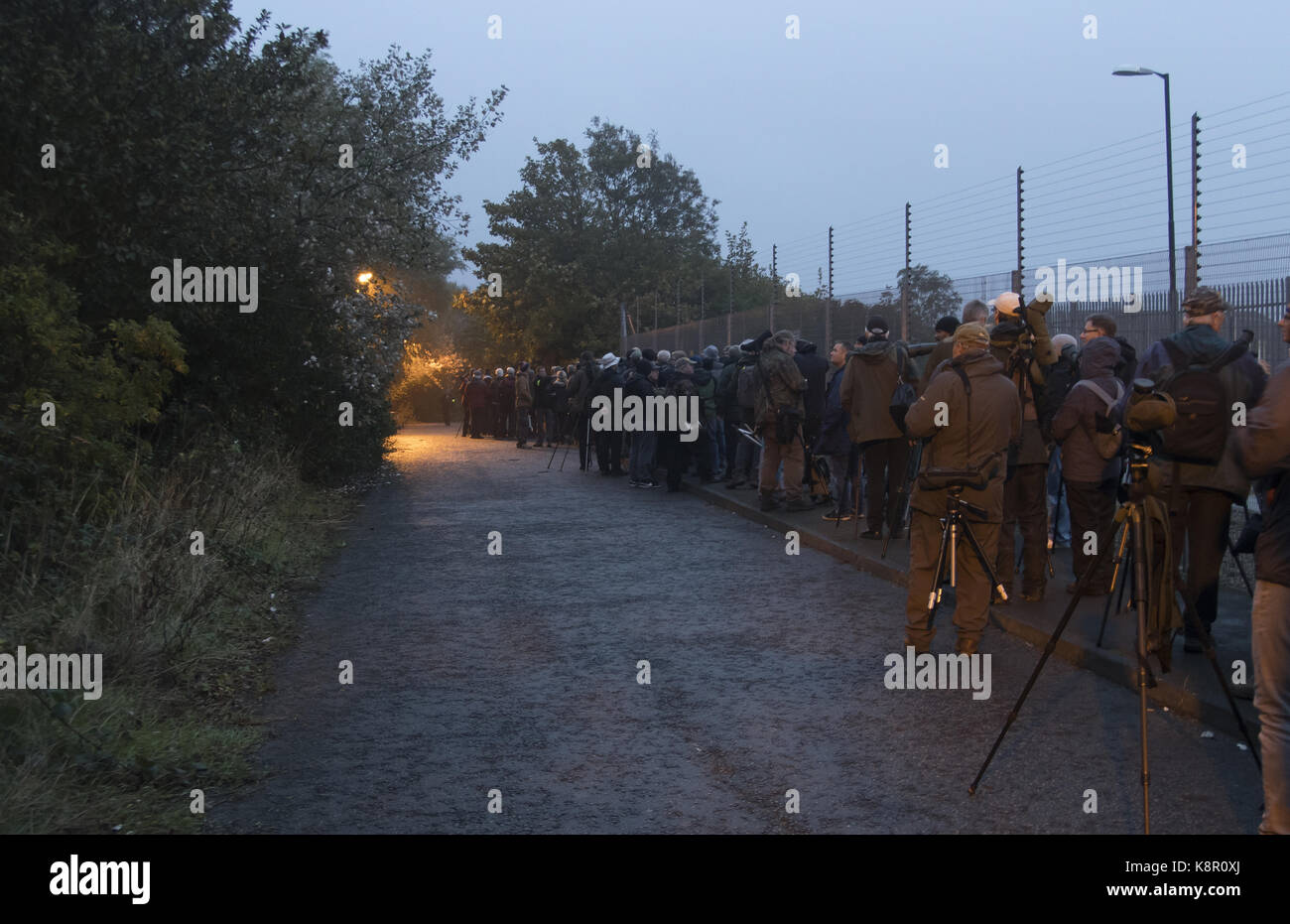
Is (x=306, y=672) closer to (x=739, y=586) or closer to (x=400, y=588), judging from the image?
(x=400, y=588)

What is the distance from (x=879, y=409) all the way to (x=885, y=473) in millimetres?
835

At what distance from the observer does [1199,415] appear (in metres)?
6.84

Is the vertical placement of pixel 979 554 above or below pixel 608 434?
below

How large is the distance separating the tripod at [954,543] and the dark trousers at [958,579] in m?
0.03

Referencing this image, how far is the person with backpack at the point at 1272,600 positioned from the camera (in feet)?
13.6

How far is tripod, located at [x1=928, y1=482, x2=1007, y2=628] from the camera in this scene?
7.62 m

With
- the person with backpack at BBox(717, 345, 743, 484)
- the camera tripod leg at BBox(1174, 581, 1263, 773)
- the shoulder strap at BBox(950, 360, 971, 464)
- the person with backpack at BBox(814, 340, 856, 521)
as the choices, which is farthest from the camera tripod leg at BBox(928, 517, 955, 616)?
the person with backpack at BBox(717, 345, 743, 484)

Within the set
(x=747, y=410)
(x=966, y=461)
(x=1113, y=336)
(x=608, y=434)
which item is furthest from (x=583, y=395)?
(x=966, y=461)

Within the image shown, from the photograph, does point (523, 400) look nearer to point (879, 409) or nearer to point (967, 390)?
point (879, 409)

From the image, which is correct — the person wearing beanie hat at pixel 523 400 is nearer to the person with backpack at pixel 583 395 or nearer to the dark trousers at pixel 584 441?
the person with backpack at pixel 583 395

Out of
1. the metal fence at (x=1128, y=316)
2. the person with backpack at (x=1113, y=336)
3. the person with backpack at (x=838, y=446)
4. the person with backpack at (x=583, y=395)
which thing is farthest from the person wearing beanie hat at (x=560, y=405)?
the person with backpack at (x=1113, y=336)

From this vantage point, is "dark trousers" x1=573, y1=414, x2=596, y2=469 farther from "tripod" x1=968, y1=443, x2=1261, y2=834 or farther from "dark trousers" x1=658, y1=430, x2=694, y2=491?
"tripod" x1=968, y1=443, x2=1261, y2=834
